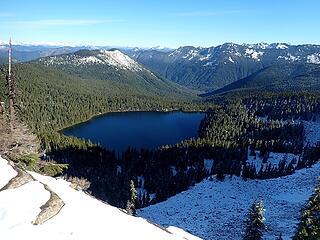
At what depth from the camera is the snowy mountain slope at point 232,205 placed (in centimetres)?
7050

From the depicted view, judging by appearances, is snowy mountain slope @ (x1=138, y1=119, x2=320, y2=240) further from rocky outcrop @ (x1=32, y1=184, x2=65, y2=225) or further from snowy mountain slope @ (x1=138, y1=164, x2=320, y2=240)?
rocky outcrop @ (x1=32, y1=184, x2=65, y2=225)

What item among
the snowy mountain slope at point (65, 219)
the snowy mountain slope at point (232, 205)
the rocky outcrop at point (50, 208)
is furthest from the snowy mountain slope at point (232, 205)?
the rocky outcrop at point (50, 208)

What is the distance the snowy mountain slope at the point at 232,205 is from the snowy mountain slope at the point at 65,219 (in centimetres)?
4802

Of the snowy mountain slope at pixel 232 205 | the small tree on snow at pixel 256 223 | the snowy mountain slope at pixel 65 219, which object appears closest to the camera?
the snowy mountain slope at pixel 65 219

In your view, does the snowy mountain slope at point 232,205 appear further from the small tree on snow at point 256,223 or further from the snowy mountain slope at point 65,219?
the snowy mountain slope at point 65,219

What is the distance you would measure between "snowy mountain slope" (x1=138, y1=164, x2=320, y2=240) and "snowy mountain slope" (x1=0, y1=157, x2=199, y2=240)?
48.0m

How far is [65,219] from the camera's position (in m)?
19.0

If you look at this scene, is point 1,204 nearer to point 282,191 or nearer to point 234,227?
point 234,227

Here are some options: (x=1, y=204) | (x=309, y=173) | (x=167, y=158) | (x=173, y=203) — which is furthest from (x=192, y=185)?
(x=1, y=204)

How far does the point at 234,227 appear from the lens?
233ft

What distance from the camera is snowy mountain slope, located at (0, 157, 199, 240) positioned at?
1762 cm

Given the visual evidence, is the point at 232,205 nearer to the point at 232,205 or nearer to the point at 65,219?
the point at 232,205

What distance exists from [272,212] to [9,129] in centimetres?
6372

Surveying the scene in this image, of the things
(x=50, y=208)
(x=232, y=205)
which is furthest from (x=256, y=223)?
(x=50, y=208)
